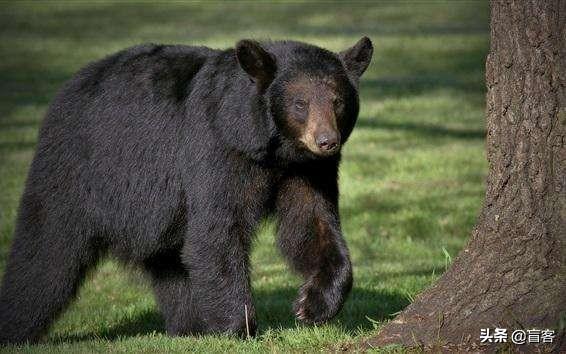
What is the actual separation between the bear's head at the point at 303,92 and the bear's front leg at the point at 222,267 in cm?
59

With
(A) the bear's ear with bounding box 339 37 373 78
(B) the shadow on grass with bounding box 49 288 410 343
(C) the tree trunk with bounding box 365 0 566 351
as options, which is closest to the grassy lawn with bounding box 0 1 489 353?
(B) the shadow on grass with bounding box 49 288 410 343

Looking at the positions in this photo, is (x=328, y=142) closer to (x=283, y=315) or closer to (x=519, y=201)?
(x=519, y=201)

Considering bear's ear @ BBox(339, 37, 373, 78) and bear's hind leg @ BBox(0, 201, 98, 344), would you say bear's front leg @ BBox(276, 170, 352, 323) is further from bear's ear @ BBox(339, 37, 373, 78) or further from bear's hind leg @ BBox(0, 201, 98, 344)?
bear's hind leg @ BBox(0, 201, 98, 344)

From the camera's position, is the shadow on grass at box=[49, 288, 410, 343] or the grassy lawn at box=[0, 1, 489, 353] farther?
the grassy lawn at box=[0, 1, 489, 353]

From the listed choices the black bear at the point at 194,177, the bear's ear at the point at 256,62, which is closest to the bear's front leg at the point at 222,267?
the black bear at the point at 194,177

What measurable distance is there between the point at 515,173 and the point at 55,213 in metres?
3.10

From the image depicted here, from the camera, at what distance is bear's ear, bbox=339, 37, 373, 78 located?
642 centimetres

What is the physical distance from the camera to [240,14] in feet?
97.2

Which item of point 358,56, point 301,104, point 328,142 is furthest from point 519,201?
point 358,56

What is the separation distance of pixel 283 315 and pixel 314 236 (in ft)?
5.21

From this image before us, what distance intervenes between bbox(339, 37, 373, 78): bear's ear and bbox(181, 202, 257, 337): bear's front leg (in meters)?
1.18

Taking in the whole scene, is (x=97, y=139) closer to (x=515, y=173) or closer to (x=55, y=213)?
(x=55, y=213)

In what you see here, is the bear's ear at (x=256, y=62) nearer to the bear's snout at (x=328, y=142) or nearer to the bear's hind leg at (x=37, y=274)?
the bear's snout at (x=328, y=142)

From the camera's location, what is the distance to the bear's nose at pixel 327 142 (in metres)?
5.88
